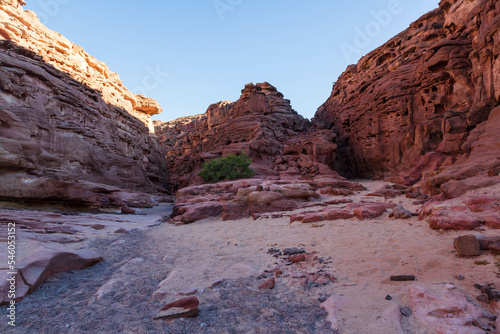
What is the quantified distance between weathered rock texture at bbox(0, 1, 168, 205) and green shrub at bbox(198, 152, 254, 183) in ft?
23.7

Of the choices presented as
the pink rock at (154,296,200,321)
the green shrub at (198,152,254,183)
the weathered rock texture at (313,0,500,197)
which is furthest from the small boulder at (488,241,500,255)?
the green shrub at (198,152,254,183)

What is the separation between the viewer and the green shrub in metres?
19.4

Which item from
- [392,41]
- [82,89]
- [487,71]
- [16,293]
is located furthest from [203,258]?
[392,41]

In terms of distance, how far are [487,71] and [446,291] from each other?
16.8 meters

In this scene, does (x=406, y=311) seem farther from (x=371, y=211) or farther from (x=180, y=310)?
(x=371, y=211)

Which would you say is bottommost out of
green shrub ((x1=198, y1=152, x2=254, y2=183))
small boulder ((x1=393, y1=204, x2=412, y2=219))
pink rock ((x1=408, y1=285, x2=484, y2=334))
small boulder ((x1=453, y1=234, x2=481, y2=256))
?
pink rock ((x1=408, y1=285, x2=484, y2=334))

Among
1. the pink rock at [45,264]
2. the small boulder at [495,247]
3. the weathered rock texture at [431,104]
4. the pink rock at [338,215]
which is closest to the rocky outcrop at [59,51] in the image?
the pink rock at [45,264]

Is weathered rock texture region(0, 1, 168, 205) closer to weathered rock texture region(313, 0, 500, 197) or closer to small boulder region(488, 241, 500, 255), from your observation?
small boulder region(488, 241, 500, 255)

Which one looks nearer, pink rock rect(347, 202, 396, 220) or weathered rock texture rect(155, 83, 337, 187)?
pink rock rect(347, 202, 396, 220)

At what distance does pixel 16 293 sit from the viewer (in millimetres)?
2773

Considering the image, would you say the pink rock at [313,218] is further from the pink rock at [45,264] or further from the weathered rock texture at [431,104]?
the pink rock at [45,264]

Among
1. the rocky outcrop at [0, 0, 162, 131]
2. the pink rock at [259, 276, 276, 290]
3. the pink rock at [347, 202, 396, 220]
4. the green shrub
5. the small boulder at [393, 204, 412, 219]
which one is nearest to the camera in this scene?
the pink rock at [259, 276, 276, 290]

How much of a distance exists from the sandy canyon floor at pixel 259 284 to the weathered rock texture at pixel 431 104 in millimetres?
4692

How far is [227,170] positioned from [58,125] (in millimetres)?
15201
